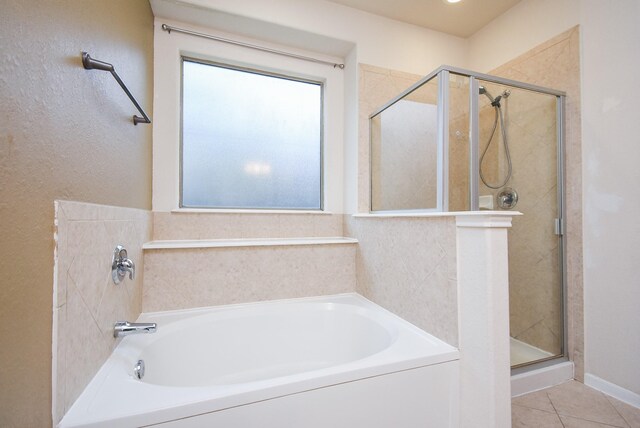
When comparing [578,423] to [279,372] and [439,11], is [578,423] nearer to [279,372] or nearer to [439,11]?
[279,372]

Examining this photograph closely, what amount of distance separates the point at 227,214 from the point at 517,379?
2.06m

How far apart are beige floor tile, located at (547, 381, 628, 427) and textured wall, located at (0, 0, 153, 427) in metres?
2.11

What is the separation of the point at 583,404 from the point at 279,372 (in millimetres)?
1638

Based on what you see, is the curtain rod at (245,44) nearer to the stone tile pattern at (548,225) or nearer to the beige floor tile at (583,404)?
the stone tile pattern at (548,225)

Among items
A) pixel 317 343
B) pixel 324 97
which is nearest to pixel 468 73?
pixel 324 97

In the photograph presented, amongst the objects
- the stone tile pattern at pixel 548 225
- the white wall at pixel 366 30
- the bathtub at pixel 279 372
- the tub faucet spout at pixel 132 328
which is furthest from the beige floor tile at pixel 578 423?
the white wall at pixel 366 30

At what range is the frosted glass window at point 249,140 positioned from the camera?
1.91m

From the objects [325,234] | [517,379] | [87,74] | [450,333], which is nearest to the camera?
[87,74]

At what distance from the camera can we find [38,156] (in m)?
0.62

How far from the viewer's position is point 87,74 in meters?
0.85

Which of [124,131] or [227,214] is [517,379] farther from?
[124,131]

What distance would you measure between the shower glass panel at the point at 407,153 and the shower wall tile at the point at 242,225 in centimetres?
45

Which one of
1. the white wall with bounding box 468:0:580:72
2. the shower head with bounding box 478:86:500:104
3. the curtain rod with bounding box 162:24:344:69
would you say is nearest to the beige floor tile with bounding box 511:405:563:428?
the shower head with bounding box 478:86:500:104

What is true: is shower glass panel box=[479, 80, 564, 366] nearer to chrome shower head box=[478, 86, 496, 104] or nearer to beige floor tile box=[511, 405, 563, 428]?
chrome shower head box=[478, 86, 496, 104]
